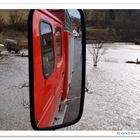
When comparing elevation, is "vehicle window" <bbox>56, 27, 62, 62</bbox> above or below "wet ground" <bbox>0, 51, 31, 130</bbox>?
above

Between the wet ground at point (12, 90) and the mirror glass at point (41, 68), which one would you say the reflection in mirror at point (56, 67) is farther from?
the wet ground at point (12, 90)

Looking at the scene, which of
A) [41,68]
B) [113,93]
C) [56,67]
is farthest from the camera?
[113,93]

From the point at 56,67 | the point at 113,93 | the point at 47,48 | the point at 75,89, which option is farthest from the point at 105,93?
the point at 47,48

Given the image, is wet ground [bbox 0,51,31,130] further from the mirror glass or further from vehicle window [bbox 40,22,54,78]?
vehicle window [bbox 40,22,54,78]

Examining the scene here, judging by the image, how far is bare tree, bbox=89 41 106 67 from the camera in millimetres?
1789

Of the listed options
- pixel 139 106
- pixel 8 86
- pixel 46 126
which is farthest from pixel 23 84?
pixel 139 106

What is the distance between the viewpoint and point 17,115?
1655 millimetres

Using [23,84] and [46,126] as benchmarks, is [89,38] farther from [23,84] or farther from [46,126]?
[46,126]

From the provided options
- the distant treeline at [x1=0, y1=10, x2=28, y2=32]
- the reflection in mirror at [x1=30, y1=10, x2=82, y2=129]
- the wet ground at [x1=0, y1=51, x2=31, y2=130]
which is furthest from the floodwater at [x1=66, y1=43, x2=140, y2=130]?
the distant treeline at [x1=0, y1=10, x2=28, y2=32]

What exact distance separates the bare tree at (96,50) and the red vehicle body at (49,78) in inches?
7.5

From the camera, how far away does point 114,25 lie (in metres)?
1.87

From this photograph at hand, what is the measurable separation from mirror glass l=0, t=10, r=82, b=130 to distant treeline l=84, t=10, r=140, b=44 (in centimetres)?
12

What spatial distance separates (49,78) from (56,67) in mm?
144

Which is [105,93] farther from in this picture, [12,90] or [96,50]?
[12,90]
